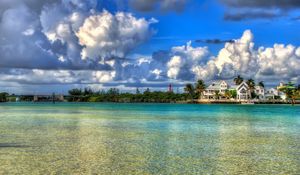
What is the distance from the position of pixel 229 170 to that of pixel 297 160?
6.20 metres

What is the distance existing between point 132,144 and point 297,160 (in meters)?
13.6

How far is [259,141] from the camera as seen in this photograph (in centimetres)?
3950

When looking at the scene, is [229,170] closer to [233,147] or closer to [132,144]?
[233,147]

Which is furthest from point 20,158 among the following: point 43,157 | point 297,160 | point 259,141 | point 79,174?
point 259,141

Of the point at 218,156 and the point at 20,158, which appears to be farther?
the point at 218,156

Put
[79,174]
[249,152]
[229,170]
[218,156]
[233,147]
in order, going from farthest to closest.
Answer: [233,147]
[249,152]
[218,156]
[229,170]
[79,174]

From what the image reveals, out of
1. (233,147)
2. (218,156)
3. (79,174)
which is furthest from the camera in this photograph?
(233,147)

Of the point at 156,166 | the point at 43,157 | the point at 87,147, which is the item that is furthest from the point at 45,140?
the point at 156,166

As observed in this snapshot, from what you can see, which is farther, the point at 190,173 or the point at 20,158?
the point at 20,158

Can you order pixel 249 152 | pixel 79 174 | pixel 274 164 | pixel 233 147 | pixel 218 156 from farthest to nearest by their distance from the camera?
pixel 233 147, pixel 249 152, pixel 218 156, pixel 274 164, pixel 79 174

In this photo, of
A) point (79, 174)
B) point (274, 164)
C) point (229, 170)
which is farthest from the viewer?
point (274, 164)

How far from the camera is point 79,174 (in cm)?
2283

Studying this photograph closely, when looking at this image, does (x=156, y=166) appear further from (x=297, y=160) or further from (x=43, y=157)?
(x=297, y=160)

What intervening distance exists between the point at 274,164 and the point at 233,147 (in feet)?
25.9
